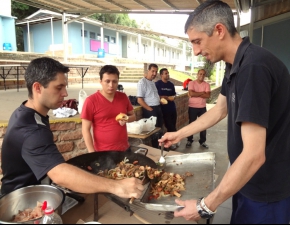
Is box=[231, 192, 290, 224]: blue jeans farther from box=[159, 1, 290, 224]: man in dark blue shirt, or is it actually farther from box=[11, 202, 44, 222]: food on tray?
box=[11, 202, 44, 222]: food on tray

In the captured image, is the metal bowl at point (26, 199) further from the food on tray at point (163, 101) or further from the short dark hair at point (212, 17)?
the food on tray at point (163, 101)

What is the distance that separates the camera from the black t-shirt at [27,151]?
4.58ft

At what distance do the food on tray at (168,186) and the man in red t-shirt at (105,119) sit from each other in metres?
1.12

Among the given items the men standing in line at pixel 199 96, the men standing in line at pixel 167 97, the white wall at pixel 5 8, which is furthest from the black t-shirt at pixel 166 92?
the white wall at pixel 5 8

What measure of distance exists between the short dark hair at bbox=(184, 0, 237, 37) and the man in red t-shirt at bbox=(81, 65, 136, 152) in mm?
1729

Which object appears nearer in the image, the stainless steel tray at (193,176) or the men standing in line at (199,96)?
the stainless steel tray at (193,176)

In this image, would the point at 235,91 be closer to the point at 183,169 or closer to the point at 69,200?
the point at 183,169

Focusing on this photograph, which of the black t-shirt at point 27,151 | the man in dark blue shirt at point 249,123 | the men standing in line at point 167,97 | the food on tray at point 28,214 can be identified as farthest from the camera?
the men standing in line at point 167,97

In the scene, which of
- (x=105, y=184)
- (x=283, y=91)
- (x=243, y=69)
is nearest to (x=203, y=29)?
(x=243, y=69)

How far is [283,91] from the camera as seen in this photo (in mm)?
1310

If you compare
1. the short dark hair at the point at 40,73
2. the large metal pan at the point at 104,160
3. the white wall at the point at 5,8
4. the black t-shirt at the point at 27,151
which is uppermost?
the white wall at the point at 5,8

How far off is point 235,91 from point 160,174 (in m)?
0.97

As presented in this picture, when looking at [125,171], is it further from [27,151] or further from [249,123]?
[249,123]

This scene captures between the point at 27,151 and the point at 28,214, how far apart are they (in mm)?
342
